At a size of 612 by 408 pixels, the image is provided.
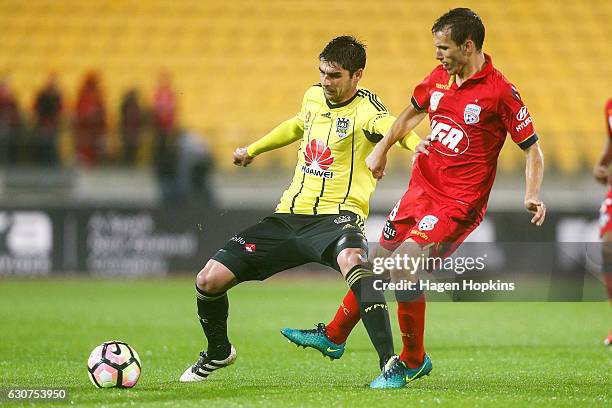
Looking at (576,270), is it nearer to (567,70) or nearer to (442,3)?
(567,70)

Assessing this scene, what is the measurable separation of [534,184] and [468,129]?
573mm

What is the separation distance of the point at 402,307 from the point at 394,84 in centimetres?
1373

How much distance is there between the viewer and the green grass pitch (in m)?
6.09

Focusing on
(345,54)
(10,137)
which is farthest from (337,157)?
(10,137)

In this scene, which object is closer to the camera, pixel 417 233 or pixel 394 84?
pixel 417 233

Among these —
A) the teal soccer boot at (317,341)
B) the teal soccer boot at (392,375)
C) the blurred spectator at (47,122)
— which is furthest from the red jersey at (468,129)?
the blurred spectator at (47,122)

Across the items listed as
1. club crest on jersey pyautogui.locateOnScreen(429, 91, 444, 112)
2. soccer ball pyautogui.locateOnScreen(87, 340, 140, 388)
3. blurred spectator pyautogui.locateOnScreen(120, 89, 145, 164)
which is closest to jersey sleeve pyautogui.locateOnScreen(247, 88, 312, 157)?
club crest on jersey pyautogui.locateOnScreen(429, 91, 444, 112)

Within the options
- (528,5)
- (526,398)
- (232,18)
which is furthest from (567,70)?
(526,398)

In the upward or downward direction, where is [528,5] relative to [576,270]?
upward

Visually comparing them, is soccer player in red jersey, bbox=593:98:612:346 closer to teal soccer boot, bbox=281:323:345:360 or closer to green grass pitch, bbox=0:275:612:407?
green grass pitch, bbox=0:275:612:407

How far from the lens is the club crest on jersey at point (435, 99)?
6637 millimetres

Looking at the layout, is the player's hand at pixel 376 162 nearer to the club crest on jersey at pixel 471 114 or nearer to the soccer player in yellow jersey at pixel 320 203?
the soccer player in yellow jersey at pixel 320 203

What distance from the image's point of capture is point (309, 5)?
22.0 metres

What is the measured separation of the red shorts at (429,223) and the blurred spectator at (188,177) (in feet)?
31.1
